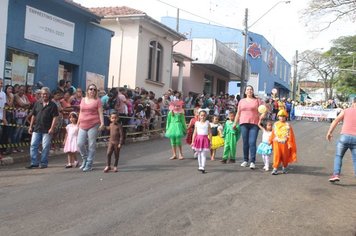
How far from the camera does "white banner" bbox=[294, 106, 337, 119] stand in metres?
37.3

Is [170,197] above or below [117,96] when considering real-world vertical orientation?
below

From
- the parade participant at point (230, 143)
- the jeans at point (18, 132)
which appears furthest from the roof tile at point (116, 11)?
the parade participant at point (230, 143)

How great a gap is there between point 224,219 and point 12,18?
35.6 feet

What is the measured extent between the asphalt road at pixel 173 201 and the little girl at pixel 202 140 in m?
0.30

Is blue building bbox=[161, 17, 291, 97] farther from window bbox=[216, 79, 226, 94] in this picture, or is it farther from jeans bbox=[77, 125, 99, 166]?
jeans bbox=[77, 125, 99, 166]

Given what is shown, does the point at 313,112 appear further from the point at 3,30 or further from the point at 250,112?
the point at 3,30

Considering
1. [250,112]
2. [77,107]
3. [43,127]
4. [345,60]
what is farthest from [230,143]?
[345,60]

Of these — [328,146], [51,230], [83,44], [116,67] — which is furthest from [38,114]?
[116,67]

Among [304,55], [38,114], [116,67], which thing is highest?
[304,55]

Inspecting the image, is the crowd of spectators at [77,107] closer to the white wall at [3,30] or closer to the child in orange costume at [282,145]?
the white wall at [3,30]

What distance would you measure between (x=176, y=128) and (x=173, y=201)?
207 inches

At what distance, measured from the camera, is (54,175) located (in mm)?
9953

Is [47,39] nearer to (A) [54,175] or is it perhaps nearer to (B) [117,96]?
(B) [117,96]

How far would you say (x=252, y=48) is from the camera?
1933 inches
